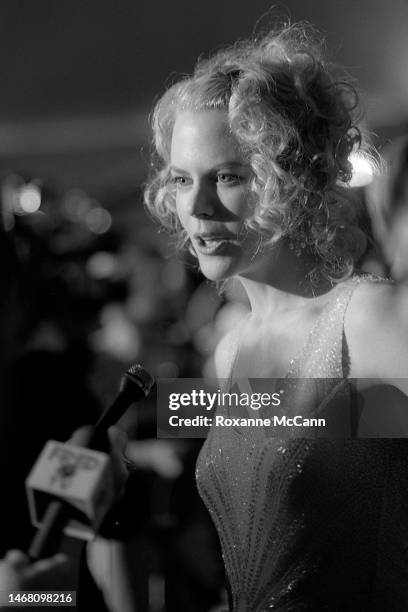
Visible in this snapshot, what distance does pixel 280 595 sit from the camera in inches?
→ 28.0

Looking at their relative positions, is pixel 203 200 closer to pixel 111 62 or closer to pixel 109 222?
pixel 109 222

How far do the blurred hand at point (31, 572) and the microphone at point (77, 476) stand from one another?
16 mm

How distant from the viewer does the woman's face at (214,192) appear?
2.37ft

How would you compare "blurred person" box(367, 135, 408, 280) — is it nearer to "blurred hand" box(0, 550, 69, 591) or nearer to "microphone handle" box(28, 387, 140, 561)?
"microphone handle" box(28, 387, 140, 561)

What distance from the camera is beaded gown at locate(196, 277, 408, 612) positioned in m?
0.66

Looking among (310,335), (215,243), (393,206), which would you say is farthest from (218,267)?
(393,206)

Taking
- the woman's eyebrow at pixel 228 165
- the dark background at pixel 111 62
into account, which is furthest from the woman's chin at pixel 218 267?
the dark background at pixel 111 62

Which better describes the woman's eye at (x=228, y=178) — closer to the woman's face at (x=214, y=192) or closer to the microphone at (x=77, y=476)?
the woman's face at (x=214, y=192)

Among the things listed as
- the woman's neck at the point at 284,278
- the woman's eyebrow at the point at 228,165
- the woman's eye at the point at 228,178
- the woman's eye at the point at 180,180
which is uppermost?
the woman's eye at the point at 180,180

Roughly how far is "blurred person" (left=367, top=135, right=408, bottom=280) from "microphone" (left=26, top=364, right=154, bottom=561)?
352 millimetres

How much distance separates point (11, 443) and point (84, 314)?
205mm

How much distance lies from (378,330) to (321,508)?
0.69 feet

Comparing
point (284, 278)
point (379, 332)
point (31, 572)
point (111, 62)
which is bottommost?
point (31, 572)

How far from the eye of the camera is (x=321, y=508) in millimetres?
680
